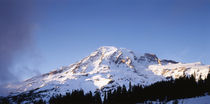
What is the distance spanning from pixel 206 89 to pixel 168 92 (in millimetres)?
21112

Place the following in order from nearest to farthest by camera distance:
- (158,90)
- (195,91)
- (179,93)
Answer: (195,91), (179,93), (158,90)

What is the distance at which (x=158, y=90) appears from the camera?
112000 millimetres

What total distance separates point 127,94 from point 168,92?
3010 cm

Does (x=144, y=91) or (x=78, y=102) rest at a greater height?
(x=144, y=91)

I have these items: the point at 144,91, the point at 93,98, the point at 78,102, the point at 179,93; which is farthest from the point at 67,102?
the point at 179,93

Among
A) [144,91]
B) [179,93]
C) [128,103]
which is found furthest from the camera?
[144,91]

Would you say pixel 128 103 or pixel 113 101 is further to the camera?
pixel 113 101

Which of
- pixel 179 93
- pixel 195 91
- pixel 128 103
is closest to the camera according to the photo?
pixel 195 91

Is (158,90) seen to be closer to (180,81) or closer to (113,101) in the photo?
(180,81)

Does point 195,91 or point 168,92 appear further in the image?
point 168,92

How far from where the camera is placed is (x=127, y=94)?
121m

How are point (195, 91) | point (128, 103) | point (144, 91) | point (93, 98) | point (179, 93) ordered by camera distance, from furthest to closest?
point (93, 98), point (144, 91), point (128, 103), point (179, 93), point (195, 91)

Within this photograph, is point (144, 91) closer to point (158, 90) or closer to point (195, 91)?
point (158, 90)

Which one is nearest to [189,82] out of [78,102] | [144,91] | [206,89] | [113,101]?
[206,89]
